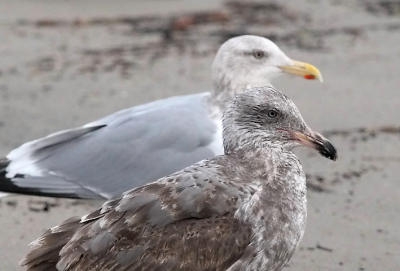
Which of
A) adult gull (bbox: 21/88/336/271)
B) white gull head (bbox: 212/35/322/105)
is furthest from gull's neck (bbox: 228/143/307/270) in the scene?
white gull head (bbox: 212/35/322/105)

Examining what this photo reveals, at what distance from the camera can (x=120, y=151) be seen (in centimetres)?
579

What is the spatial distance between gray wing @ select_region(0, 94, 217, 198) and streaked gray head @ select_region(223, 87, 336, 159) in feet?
3.89

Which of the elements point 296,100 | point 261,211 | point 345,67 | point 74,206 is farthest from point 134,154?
point 345,67

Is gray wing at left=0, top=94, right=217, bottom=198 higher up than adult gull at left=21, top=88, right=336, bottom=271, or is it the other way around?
adult gull at left=21, top=88, right=336, bottom=271

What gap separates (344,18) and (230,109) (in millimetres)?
6224

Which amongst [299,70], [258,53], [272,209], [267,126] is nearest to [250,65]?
[258,53]

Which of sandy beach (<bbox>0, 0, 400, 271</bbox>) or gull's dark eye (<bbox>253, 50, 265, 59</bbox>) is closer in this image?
sandy beach (<bbox>0, 0, 400, 271</bbox>)

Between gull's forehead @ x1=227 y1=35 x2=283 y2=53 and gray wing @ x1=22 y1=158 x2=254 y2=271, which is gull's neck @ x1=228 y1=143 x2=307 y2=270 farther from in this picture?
gull's forehead @ x1=227 y1=35 x2=283 y2=53

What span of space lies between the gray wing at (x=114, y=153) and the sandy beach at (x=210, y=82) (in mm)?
367

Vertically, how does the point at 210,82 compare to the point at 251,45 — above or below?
below

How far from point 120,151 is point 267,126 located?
158cm

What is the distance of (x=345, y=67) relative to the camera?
9.08 metres

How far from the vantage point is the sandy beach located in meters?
5.99

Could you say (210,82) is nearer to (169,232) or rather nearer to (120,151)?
(120,151)
